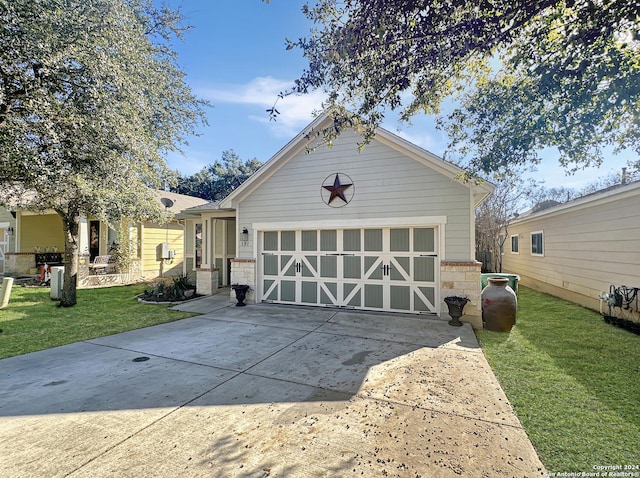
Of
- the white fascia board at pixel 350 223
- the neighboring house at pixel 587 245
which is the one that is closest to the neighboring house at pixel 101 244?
the white fascia board at pixel 350 223

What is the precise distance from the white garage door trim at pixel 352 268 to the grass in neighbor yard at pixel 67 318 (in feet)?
9.07

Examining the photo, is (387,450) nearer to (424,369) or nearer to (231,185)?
(424,369)

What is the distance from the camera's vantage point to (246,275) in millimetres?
9273

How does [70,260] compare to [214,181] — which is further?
[214,181]

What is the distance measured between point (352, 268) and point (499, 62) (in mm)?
5554

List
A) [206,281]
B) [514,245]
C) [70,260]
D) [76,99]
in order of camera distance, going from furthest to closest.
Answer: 1. [514,245]
2. [206,281]
3. [70,260]
4. [76,99]

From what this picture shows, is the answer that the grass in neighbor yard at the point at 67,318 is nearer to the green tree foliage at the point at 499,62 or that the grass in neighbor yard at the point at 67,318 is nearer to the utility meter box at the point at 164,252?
the utility meter box at the point at 164,252

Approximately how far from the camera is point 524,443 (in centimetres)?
274

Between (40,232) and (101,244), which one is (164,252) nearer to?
(101,244)

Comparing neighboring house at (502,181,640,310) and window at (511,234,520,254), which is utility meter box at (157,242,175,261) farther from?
window at (511,234,520,254)

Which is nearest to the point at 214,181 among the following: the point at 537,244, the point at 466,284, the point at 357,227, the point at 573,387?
the point at 357,227

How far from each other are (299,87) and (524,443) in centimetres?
519

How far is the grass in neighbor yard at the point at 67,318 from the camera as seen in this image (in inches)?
230

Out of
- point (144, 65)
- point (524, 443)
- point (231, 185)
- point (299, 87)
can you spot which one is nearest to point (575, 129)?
point (299, 87)
